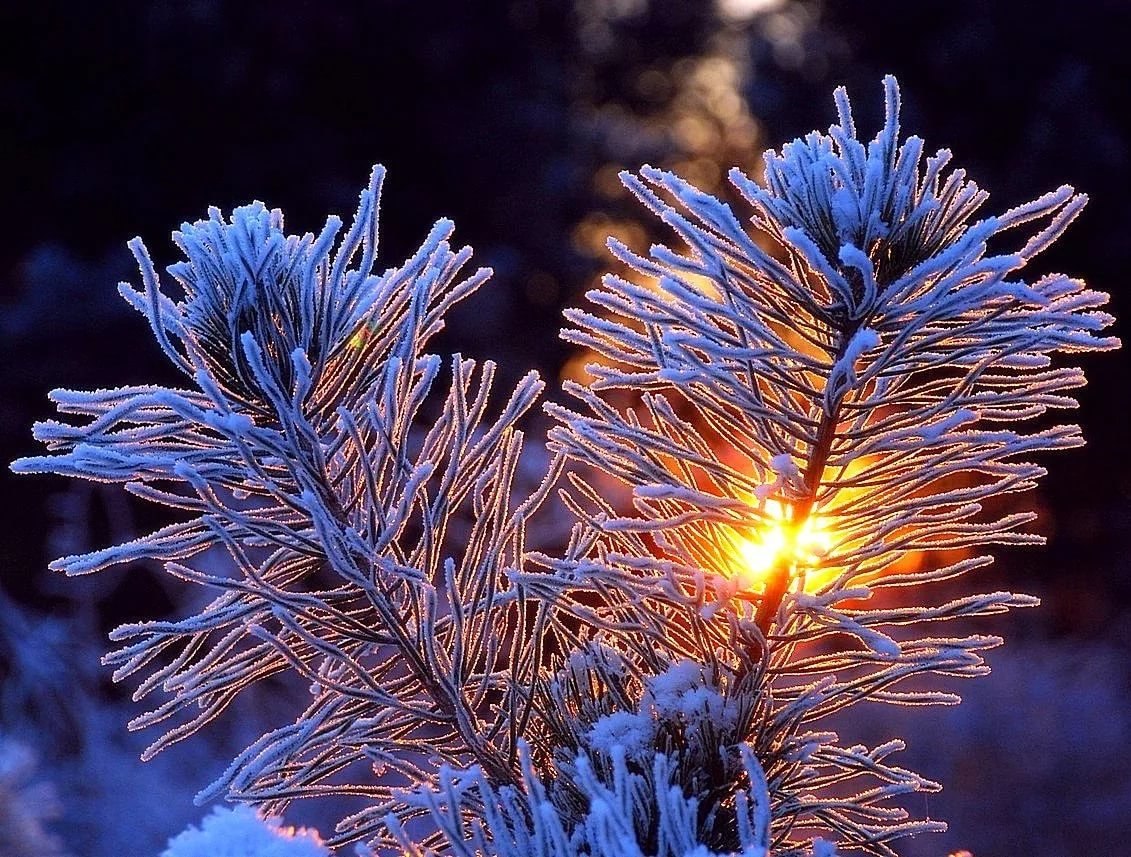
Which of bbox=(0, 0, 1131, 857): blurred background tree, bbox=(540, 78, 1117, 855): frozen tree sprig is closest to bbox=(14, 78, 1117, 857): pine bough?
bbox=(540, 78, 1117, 855): frozen tree sprig

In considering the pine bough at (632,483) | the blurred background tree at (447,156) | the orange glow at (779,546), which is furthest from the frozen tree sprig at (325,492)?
the blurred background tree at (447,156)

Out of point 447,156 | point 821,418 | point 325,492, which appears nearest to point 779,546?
point 821,418

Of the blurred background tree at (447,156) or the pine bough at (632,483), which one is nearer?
the pine bough at (632,483)

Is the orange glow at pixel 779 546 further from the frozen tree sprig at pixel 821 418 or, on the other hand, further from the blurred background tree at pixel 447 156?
the blurred background tree at pixel 447 156

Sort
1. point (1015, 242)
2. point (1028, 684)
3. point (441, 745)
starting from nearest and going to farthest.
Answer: point (441, 745)
point (1028, 684)
point (1015, 242)

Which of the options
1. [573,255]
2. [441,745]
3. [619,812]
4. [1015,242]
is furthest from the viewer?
[573,255]

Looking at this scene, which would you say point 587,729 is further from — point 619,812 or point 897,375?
point 897,375

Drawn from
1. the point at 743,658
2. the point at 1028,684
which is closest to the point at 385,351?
the point at 743,658
